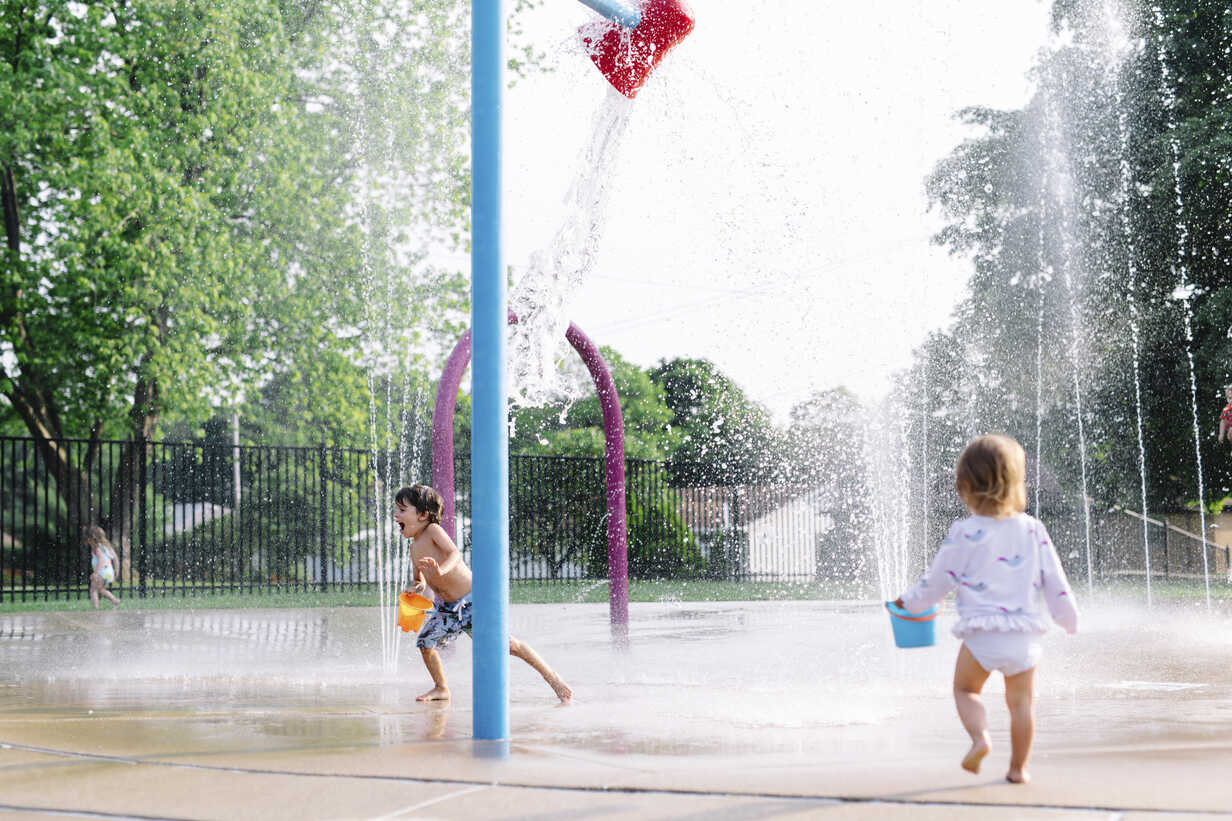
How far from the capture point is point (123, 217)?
1994cm

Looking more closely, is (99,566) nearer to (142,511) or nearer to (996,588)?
(142,511)

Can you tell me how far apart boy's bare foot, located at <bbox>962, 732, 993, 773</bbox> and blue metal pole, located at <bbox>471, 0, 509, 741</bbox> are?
1696 millimetres

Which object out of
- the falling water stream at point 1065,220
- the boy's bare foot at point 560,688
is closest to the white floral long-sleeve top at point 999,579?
the boy's bare foot at point 560,688

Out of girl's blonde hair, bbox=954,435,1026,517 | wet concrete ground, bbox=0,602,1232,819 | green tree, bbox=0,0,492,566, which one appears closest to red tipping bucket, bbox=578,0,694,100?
girl's blonde hair, bbox=954,435,1026,517

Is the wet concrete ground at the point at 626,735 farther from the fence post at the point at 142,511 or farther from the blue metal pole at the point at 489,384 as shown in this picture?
the fence post at the point at 142,511

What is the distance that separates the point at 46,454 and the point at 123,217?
420 centimetres

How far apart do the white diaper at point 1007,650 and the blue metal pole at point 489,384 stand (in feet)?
5.64

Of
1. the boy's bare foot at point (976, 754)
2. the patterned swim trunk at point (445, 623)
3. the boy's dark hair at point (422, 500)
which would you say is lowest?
the boy's bare foot at point (976, 754)

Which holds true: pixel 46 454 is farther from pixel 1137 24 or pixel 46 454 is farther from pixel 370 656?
pixel 1137 24

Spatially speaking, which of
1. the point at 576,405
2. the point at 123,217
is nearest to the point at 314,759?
the point at 123,217

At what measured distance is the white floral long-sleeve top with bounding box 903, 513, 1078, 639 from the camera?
12.6 feet

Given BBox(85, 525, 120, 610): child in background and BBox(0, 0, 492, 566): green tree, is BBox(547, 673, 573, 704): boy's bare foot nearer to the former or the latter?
BBox(85, 525, 120, 610): child in background

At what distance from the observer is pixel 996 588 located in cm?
387

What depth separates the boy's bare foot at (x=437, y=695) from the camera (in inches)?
243
